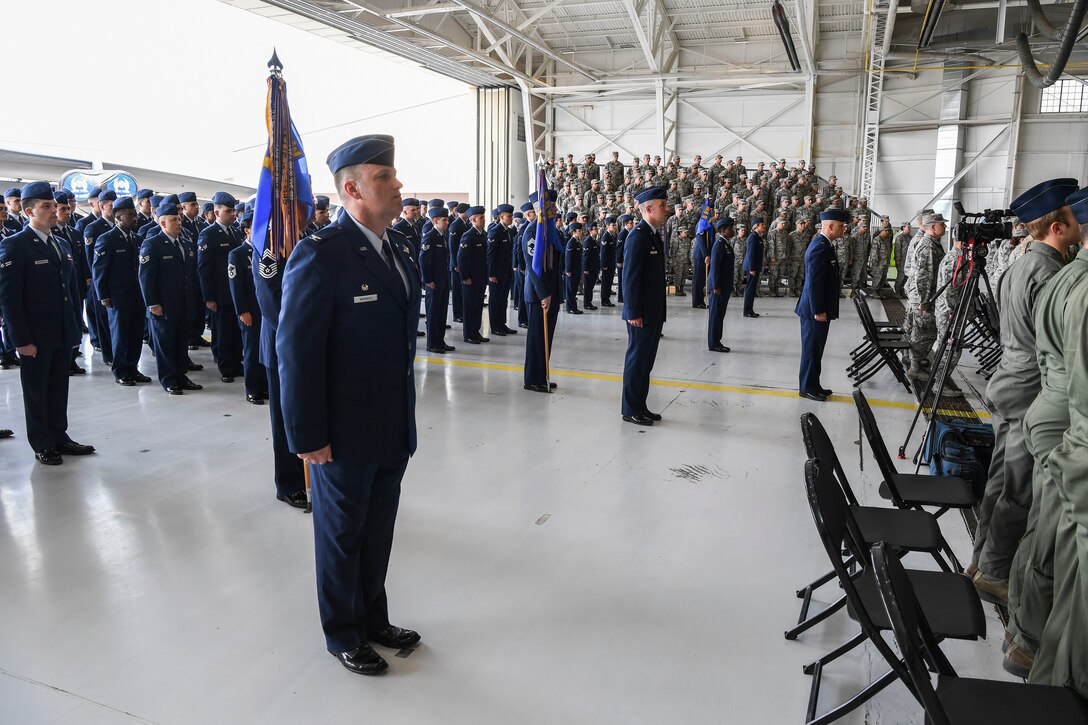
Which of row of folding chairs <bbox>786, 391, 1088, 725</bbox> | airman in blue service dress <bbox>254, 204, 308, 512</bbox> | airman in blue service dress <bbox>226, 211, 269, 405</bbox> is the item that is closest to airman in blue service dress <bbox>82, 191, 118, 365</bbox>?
airman in blue service dress <bbox>226, 211, 269, 405</bbox>

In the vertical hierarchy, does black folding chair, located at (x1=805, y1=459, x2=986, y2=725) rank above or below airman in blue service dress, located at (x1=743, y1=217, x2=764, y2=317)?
below

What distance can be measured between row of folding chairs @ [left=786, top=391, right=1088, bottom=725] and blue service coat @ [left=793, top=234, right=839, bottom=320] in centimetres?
316

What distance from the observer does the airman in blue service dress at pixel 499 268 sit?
931 cm

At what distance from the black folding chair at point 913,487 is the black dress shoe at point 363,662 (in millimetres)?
2098

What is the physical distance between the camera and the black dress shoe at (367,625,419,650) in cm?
252

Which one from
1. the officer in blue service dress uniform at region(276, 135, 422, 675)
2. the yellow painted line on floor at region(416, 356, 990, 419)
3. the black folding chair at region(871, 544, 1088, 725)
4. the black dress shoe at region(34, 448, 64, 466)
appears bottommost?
the black dress shoe at region(34, 448, 64, 466)

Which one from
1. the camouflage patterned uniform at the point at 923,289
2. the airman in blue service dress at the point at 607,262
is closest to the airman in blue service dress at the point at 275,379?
the camouflage patterned uniform at the point at 923,289

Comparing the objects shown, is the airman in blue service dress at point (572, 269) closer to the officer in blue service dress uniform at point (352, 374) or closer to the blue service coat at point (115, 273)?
the blue service coat at point (115, 273)

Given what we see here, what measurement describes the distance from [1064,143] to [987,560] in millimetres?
20297

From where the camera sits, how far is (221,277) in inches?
257

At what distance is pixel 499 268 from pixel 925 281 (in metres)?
5.11

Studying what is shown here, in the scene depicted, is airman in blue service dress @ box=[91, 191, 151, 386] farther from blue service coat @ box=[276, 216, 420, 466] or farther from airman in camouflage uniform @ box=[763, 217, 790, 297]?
airman in camouflage uniform @ box=[763, 217, 790, 297]

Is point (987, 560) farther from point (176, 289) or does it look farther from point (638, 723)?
point (176, 289)

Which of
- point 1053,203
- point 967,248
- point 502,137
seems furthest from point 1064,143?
point 1053,203
